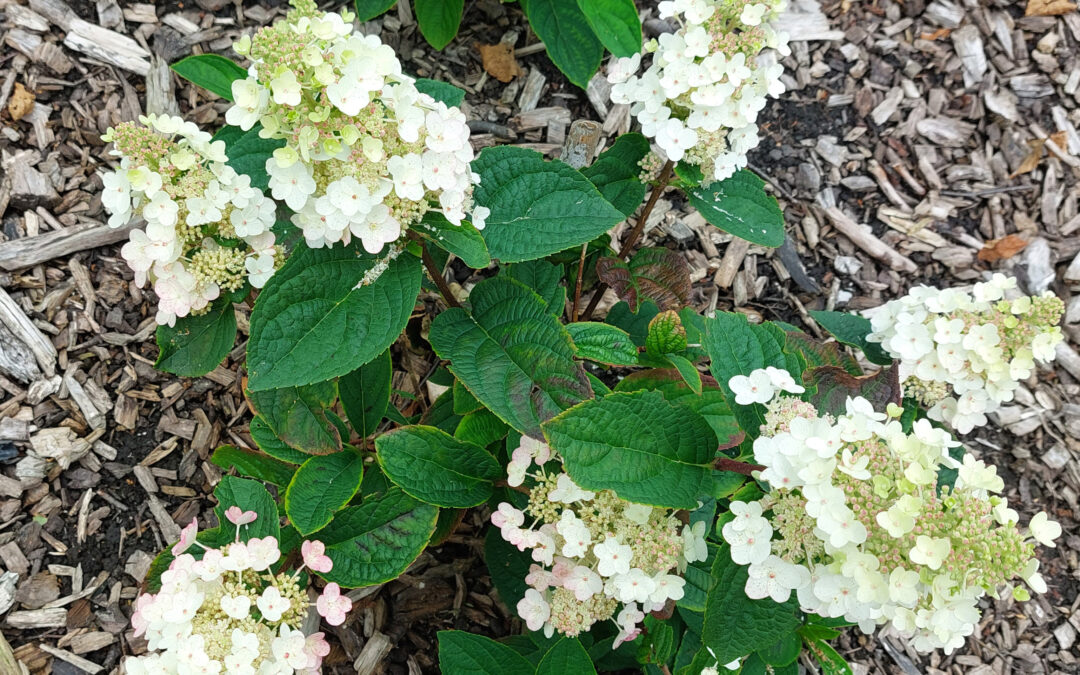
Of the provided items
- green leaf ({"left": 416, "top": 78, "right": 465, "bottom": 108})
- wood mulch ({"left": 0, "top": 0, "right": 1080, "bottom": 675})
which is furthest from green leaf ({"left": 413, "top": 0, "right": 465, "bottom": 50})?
green leaf ({"left": 416, "top": 78, "right": 465, "bottom": 108})

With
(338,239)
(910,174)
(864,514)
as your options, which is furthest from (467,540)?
(910,174)

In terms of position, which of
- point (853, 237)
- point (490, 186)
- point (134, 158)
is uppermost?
point (134, 158)

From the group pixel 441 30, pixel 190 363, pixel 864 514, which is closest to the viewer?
pixel 864 514

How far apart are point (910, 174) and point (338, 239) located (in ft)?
9.17

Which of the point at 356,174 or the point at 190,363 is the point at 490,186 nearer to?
the point at 356,174

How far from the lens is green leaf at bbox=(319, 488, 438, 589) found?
2076 mm

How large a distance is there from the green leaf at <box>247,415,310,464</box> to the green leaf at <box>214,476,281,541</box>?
236 millimetres

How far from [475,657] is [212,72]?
1.96m

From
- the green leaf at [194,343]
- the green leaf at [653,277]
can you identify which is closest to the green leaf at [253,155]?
the green leaf at [194,343]

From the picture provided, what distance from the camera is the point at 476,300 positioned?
2.21 m

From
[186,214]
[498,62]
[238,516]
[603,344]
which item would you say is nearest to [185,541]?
[238,516]

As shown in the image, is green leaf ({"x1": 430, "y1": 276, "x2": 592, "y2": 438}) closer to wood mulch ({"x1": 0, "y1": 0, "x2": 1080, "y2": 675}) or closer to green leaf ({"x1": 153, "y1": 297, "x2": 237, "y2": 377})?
green leaf ({"x1": 153, "y1": 297, "x2": 237, "y2": 377})

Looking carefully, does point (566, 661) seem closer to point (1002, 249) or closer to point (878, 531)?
point (878, 531)

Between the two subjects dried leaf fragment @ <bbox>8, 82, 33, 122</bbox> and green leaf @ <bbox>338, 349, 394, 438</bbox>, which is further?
dried leaf fragment @ <bbox>8, 82, 33, 122</bbox>
